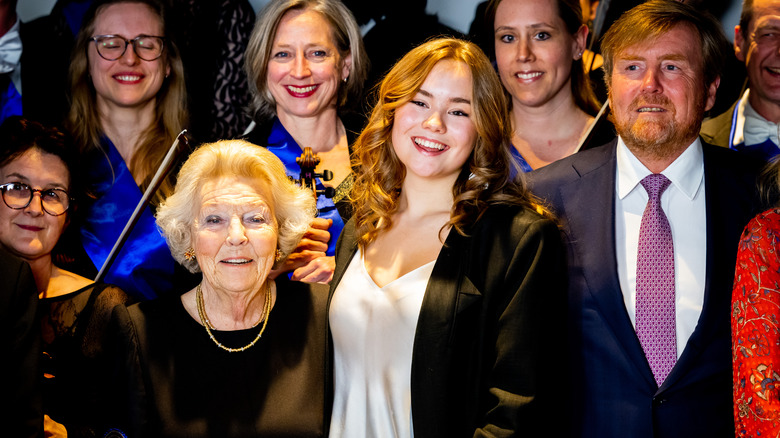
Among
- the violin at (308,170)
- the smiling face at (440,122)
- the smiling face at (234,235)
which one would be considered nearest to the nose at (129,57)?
the violin at (308,170)

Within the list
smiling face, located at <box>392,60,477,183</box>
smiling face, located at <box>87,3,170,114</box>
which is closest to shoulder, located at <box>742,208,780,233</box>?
smiling face, located at <box>392,60,477,183</box>

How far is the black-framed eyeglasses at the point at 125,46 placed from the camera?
12.9ft

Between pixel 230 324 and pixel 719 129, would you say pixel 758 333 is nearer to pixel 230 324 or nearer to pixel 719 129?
pixel 230 324

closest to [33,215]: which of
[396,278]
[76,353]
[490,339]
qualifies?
[76,353]

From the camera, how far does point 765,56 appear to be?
379 cm

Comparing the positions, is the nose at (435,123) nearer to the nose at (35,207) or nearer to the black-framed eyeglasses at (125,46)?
the nose at (35,207)

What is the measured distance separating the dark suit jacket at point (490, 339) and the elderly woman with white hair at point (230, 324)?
42 cm

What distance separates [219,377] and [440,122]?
1.05 meters

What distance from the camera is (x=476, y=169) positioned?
287 cm

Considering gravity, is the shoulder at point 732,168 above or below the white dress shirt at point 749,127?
below

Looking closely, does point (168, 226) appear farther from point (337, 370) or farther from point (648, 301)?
point (648, 301)

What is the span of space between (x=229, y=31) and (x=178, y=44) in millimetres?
395

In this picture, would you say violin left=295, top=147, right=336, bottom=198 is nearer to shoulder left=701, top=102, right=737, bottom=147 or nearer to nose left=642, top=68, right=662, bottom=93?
nose left=642, top=68, right=662, bottom=93

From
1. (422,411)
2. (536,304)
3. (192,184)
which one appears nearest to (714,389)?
(536,304)
